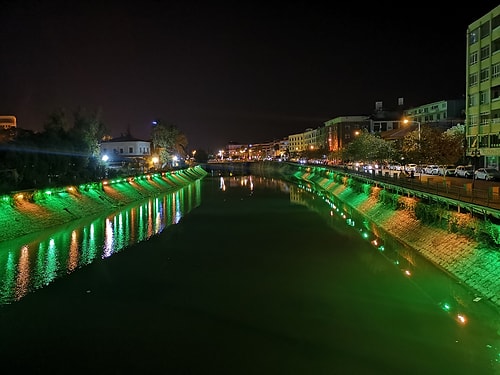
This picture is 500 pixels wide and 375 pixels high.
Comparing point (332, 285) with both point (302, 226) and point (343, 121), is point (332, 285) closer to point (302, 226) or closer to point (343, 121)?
point (302, 226)

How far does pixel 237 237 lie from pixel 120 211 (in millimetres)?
18139

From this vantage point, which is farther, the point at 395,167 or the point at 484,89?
the point at 395,167

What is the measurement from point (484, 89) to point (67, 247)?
4832cm

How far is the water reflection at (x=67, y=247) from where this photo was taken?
73.0ft

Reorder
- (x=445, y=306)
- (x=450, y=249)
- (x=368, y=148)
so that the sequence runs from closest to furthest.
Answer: (x=445, y=306)
(x=450, y=249)
(x=368, y=148)

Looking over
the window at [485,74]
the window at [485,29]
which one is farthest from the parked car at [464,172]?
the window at [485,29]

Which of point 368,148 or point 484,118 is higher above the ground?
point 484,118

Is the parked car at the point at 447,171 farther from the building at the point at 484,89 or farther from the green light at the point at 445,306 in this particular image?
the green light at the point at 445,306

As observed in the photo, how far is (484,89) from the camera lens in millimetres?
56844

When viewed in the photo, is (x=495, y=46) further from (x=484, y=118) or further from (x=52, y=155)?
(x=52, y=155)

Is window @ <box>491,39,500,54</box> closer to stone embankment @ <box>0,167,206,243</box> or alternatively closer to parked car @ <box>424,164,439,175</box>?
parked car @ <box>424,164,439,175</box>

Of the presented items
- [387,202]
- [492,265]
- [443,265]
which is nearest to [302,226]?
[387,202]

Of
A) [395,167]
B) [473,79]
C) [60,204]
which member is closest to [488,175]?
[473,79]

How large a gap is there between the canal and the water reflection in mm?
127
